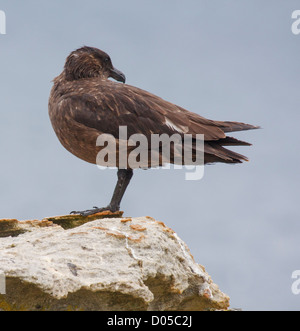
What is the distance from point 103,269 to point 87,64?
4.81m

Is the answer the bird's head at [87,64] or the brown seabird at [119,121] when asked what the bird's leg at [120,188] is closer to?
the brown seabird at [119,121]

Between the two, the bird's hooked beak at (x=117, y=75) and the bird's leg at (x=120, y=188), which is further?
the bird's hooked beak at (x=117, y=75)

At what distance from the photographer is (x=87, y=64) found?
964 centimetres

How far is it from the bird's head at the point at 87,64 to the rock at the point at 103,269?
313 centimetres

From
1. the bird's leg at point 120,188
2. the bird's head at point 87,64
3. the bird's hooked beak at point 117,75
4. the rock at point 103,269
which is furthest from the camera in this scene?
the bird's hooked beak at point 117,75

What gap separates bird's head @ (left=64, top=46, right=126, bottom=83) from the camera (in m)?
9.59

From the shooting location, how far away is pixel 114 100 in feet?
28.9

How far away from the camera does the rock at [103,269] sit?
534 cm

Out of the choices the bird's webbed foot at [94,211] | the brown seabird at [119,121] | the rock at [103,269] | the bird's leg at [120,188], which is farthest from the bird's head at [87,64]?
the rock at [103,269]

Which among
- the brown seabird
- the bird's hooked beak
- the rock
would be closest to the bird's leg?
the brown seabird

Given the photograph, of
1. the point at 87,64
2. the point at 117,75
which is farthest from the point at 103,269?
the point at 117,75

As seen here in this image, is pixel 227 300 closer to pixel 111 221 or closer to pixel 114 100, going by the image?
pixel 111 221
